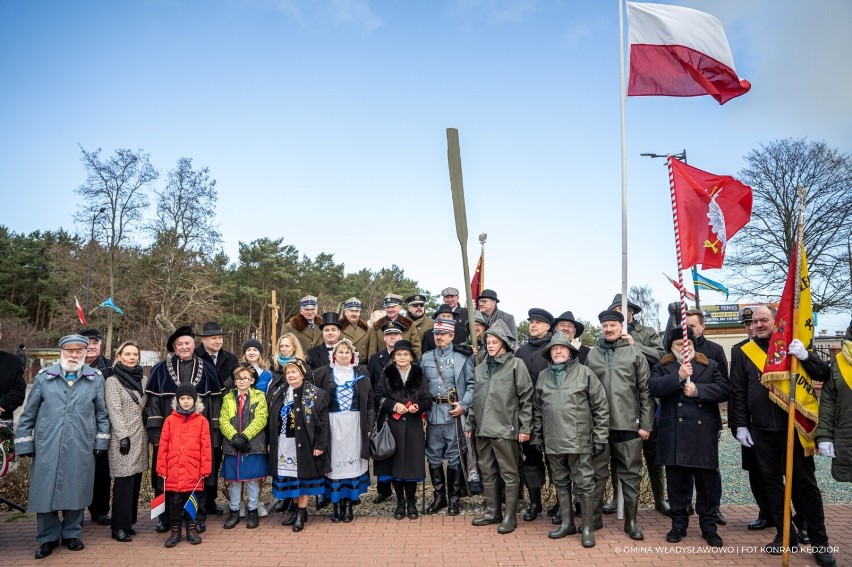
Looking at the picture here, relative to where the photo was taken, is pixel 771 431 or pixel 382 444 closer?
pixel 771 431

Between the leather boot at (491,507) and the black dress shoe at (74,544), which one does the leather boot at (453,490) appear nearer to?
the leather boot at (491,507)

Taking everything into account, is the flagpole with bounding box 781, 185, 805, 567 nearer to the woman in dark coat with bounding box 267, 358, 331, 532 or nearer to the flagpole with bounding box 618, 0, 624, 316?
the flagpole with bounding box 618, 0, 624, 316

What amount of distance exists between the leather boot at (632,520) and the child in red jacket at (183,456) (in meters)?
4.54

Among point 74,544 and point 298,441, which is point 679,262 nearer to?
point 298,441

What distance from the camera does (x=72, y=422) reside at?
6.13 metres

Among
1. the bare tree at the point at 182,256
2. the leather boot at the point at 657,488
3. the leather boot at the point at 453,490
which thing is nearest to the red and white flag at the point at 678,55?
the leather boot at the point at 657,488

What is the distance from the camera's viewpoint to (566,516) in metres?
6.19

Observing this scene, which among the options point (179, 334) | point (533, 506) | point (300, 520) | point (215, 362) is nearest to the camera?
point (300, 520)

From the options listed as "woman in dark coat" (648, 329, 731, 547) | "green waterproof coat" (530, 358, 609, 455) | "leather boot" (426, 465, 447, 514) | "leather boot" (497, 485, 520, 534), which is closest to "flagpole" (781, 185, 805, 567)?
"woman in dark coat" (648, 329, 731, 547)

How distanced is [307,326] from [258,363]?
1.47m

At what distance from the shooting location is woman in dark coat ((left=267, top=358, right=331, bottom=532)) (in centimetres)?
670

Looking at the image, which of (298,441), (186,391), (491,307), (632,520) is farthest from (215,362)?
(632,520)

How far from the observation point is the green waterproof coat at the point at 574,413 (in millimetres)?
6016

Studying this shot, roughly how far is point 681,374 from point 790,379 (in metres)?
0.94
